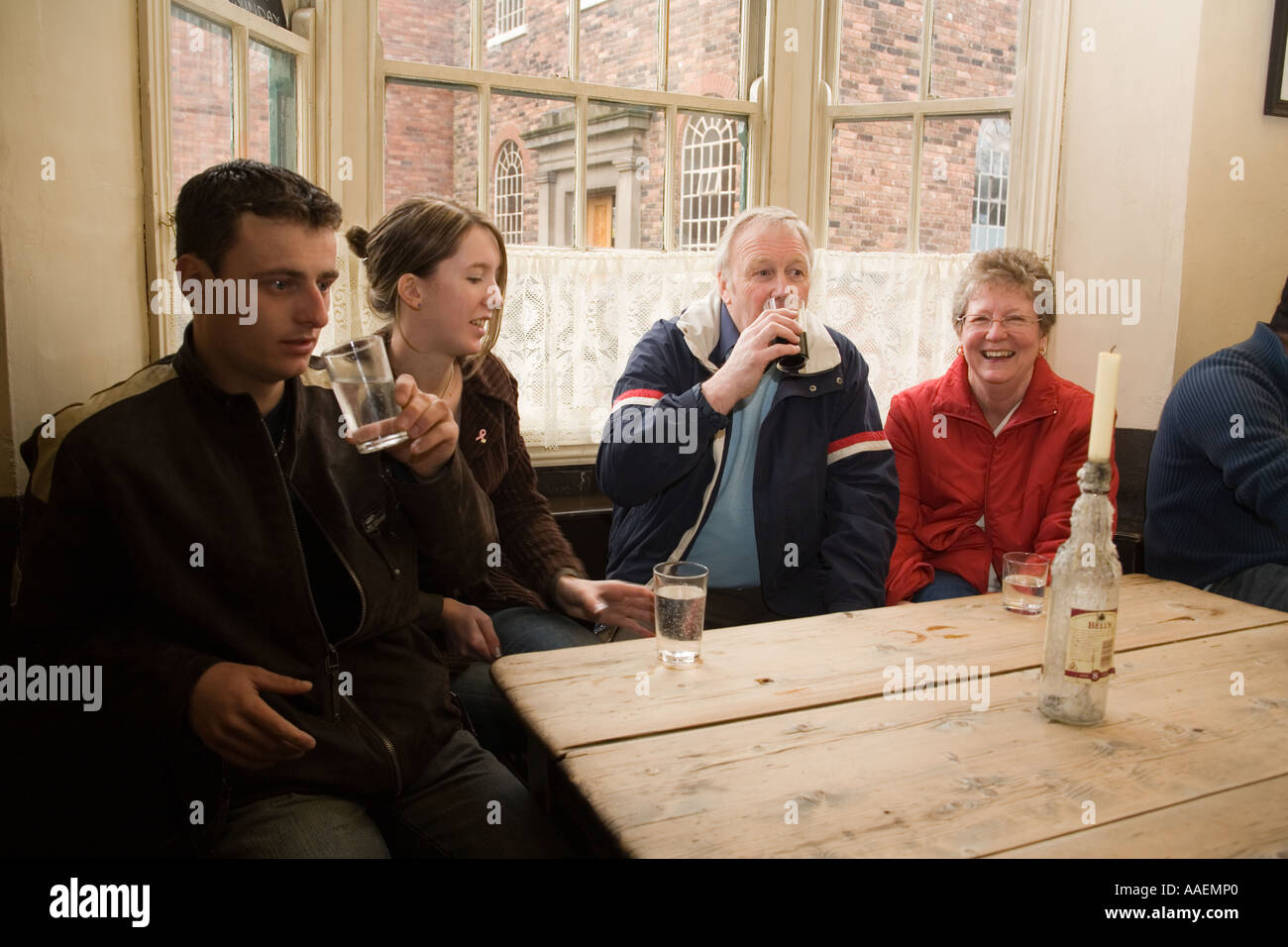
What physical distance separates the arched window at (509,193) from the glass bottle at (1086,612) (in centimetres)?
192

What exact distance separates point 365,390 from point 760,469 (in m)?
1.08

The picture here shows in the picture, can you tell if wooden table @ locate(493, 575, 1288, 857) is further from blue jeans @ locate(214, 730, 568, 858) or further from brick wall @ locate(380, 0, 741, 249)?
brick wall @ locate(380, 0, 741, 249)

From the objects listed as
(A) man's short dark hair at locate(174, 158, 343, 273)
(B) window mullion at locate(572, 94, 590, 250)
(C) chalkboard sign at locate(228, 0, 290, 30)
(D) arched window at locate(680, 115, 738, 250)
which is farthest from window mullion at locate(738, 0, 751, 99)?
(A) man's short dark hair at locate(174, 158, 343, 273)

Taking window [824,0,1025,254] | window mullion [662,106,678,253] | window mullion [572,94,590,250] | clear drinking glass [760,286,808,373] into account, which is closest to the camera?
clear drinking glass [760,286,808,373]

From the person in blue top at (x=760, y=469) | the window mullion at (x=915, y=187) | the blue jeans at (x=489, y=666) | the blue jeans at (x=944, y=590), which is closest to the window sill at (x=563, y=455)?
the person in blue top at (x=760, y=469)

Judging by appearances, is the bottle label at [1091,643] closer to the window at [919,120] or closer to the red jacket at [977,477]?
the red jacket at [977,477]

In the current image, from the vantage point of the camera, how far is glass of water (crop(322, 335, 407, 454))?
1215mm

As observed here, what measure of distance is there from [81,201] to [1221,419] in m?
2.47

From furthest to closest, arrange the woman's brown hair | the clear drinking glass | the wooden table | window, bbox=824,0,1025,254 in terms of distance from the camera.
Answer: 1. window, bbox=824,0,1025,254
2. the clear drinking glass
3. the woman's brown hair
4. the wooden table

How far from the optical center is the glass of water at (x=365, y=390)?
1215mm

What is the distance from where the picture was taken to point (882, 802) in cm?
96

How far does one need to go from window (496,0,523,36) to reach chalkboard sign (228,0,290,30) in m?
0.58
